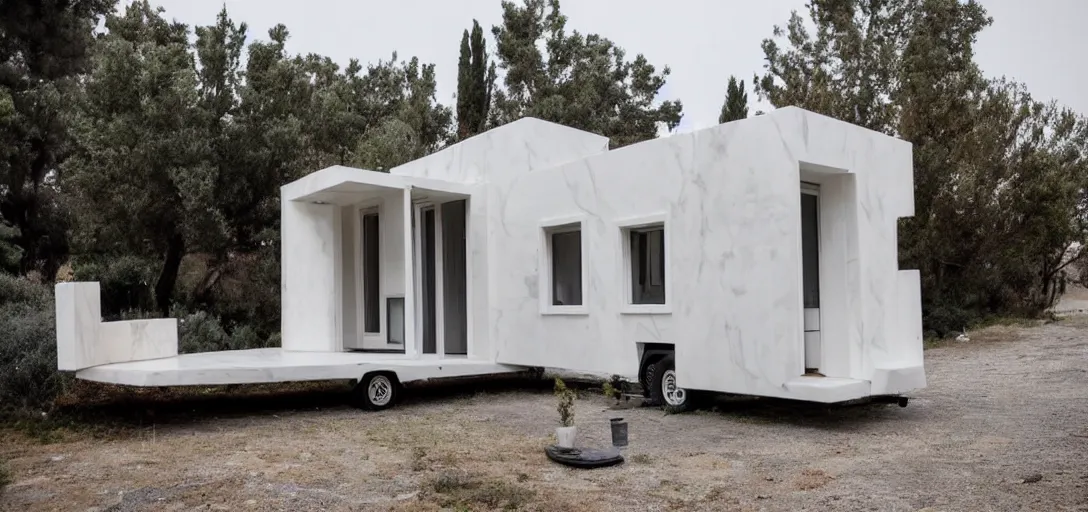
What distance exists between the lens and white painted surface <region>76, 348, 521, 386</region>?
846 centimetres

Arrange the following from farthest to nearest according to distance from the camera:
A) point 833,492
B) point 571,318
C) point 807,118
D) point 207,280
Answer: point 207,280, point 571,318, point 807,118, point 833,492

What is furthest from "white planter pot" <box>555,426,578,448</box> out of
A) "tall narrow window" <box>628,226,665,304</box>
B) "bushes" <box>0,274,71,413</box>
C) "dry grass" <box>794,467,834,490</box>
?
"bushes" <box>0,274,71,413</box>

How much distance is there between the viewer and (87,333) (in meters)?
8.69

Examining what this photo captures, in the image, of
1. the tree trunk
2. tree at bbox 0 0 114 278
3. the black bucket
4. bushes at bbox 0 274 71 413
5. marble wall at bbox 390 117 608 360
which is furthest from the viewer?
tree at bbox 0 0 114 278

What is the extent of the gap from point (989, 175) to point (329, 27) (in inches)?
738

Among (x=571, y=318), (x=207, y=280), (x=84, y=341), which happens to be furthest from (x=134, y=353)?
(x=207, y=280)

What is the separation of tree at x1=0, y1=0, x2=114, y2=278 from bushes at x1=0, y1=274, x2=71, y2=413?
817 centimetres

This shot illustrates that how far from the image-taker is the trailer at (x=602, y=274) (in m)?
8.27

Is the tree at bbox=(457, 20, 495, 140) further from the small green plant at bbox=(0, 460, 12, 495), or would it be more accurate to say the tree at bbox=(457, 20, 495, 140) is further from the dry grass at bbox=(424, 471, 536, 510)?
the dry grass at bbox=(424, 471, 536, 510)

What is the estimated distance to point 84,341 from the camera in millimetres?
8641

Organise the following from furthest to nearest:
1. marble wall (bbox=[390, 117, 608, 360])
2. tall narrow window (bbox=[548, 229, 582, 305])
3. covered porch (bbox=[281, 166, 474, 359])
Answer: covered porch (bbox=[281, 166, 474, 359]), marble wall (bbox=[390, 117, 608, 360]), tall narrow window (bbox=[548, 229, 582, 305])

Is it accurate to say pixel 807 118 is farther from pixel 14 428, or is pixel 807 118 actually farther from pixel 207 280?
pixel 207 280

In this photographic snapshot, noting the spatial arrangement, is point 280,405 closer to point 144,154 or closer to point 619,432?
point 619,432

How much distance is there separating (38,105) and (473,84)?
12.6 m
